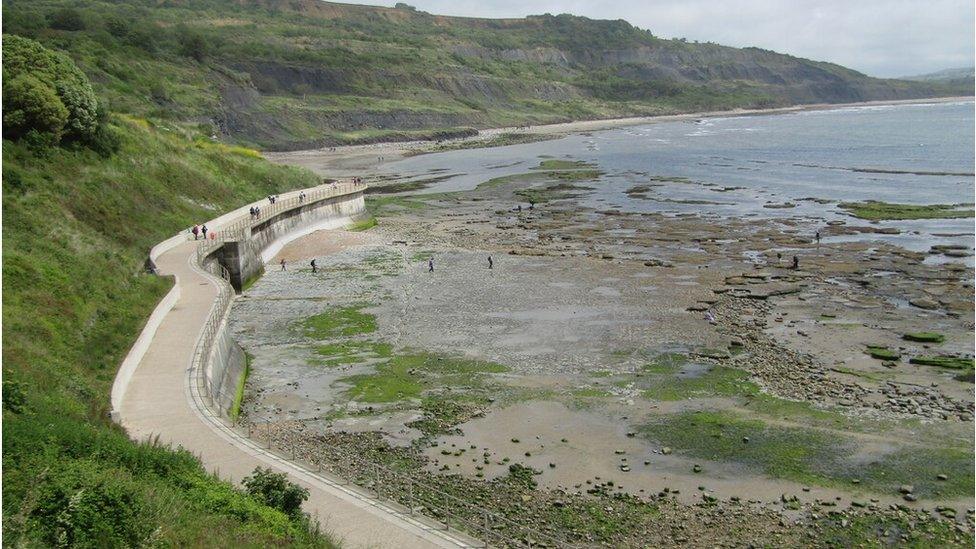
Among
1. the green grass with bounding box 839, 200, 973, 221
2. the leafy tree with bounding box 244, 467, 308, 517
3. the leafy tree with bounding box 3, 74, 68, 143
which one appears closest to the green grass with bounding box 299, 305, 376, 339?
the leafy tree with bounding box 3, 74, 68, 143

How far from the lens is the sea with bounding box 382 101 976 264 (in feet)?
223

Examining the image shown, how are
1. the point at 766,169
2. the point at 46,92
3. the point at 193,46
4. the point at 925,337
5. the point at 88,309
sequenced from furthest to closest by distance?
the point at 193,46 → the point at 766,169 → the point at 46,92 → the point at 925,337 → the point at 88,309

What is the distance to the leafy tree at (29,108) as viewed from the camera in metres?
39.3

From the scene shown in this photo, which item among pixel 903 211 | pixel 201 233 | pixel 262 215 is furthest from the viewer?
pixel 903 211

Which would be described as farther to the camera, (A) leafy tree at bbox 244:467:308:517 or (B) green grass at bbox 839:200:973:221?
Result: (B) green grass at bbox 839:200:973:221

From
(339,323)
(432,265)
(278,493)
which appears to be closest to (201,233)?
(432,265)

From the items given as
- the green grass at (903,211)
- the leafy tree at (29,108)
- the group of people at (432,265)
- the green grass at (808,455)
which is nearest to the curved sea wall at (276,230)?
the group of people at (432,265)

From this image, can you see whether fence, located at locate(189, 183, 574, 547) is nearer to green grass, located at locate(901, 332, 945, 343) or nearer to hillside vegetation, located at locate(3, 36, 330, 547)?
hillside vegetation, located at locate(3, 36, 330, 547)

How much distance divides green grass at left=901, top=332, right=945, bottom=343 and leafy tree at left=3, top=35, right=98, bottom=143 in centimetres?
3977

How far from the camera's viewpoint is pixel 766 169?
98.2m

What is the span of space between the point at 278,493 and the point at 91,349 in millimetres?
12161

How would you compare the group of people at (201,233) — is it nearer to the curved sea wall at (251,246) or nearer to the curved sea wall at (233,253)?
the curved sea wall at (233,253)

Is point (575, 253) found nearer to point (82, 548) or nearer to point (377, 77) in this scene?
point (82, 548)

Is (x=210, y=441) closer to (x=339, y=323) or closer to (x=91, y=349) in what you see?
(x=91, y=349)
